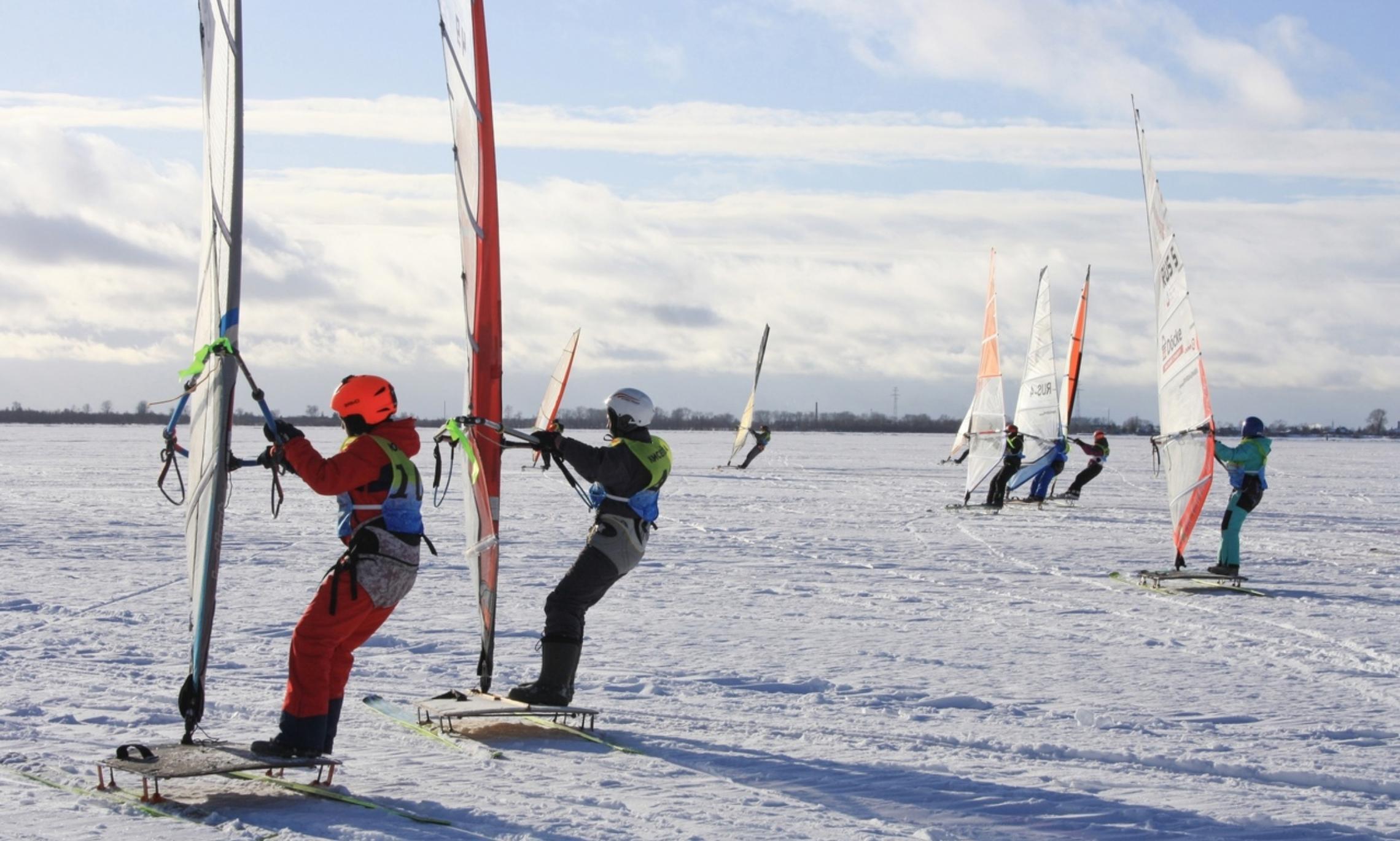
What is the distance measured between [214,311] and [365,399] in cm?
62

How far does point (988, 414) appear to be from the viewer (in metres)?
20.9

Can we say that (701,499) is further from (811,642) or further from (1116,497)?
(811,642)

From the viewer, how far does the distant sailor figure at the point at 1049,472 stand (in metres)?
20.5

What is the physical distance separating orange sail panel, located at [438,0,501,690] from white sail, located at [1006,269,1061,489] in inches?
633

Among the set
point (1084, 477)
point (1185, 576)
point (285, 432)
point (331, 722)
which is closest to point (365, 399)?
point (285, 432)

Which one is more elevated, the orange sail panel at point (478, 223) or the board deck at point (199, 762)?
the orange sail panel at point (478, 223)

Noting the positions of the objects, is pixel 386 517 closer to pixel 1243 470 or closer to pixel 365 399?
pixel 365 399

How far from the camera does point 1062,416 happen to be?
70.6ft

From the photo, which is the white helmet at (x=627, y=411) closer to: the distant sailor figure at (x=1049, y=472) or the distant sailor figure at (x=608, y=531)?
the distant sailor figure at (x=608, y=531)

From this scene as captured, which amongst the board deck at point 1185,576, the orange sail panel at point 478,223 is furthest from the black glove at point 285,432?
the board deck at point 1185,576

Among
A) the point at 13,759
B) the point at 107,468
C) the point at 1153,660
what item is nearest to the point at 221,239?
the point at 13,759

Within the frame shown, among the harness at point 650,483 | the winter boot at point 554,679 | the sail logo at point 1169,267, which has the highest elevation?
the sail logo at point 1169,267

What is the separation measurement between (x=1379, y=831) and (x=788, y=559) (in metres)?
8.13

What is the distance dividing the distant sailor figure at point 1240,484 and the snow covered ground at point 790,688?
1.72 ft
